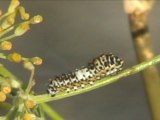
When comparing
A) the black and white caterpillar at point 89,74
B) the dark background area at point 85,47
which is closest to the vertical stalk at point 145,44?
the black and white caterpillar at point 89,74

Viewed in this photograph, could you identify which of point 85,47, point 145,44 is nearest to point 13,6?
point 145,44

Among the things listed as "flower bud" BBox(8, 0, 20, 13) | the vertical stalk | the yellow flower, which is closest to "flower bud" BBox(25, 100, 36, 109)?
the yellow flower

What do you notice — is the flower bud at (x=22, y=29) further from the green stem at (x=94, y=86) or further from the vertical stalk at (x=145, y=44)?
the vertical stalk at (x=145, y=44)

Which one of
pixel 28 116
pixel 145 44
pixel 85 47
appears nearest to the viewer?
pixel 28 116

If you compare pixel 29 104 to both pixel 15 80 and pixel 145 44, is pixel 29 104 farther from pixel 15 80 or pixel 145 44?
pixel 145 44

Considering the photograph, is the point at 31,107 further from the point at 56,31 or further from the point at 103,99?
the point at 56,31

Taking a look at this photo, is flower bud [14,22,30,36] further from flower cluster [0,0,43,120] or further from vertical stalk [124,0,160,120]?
vertical stalk [124,0,160,120]
